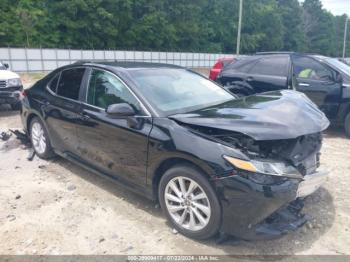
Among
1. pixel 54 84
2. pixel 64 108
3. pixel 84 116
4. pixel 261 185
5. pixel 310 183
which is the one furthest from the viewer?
pixel 54 84

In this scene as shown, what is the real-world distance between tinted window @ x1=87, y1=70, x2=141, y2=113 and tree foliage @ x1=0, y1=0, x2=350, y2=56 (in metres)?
29.0

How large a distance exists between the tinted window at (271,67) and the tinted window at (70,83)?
4.28 m

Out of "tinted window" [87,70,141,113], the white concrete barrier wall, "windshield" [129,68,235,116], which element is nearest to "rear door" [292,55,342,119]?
"windshield" [129,68,235,116]

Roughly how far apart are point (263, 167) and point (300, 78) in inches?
196

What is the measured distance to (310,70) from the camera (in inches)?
284

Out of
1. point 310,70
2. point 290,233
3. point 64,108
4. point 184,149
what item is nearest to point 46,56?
point 310,70

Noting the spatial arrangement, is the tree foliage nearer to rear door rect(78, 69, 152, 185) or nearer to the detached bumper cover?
rear door rect(78, 69, 152, 185)

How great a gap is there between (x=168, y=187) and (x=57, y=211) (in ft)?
4.60

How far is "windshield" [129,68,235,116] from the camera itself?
377cm

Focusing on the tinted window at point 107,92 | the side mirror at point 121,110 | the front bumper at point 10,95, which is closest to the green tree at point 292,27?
the front bumper at point 10,95

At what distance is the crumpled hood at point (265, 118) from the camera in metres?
3.07

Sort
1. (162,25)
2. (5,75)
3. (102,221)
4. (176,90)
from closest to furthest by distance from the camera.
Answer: (102,221), (176,90), (5,75), (162,25)

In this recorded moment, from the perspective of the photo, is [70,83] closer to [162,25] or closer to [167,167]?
[167,167]

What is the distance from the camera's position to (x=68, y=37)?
35125 mm
